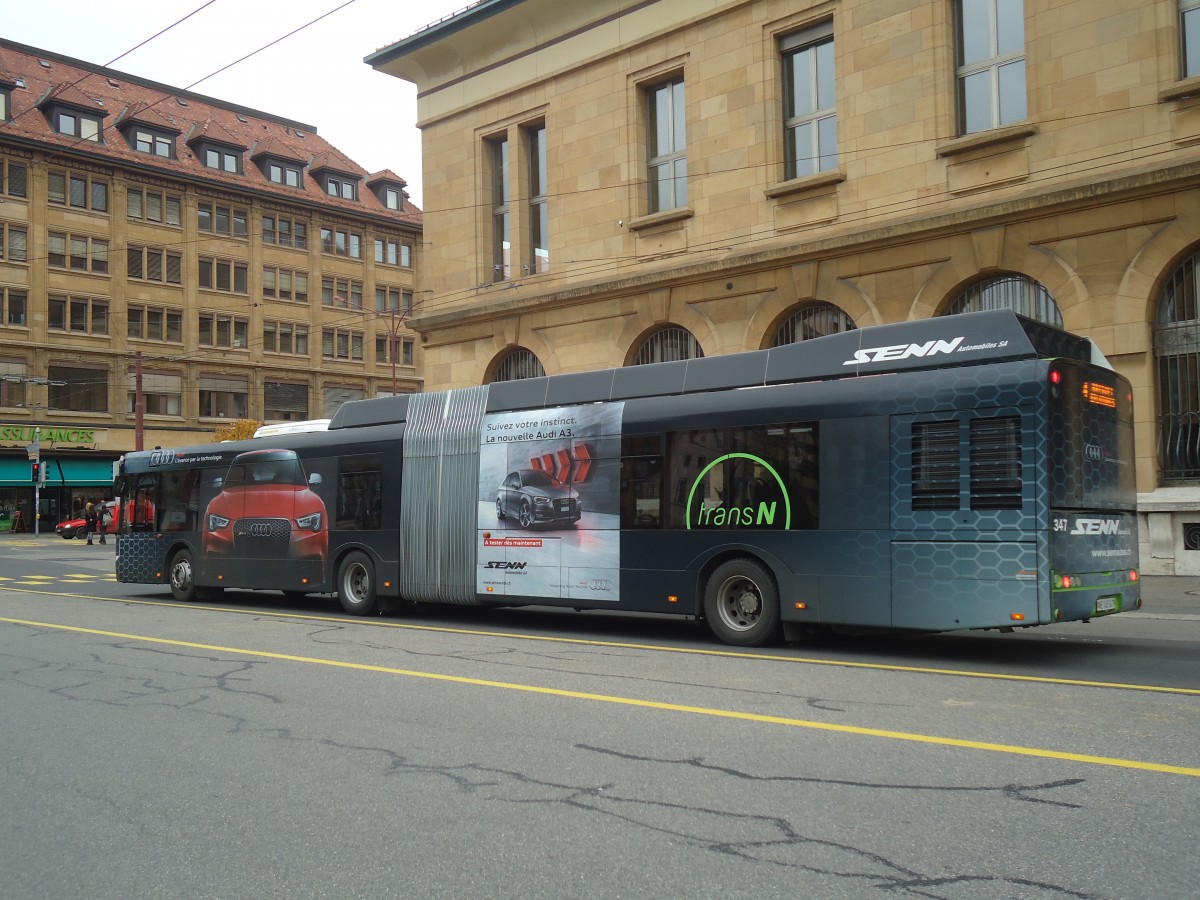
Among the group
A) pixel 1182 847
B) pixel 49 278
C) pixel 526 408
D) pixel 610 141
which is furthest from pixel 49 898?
pixel 49 278

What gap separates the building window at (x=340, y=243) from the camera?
66.8 metres

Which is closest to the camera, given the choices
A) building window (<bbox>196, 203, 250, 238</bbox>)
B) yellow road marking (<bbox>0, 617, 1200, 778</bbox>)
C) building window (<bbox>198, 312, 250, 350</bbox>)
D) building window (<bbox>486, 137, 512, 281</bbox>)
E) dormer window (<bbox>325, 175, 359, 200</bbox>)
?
yellow road marking (<bbox>0, 617, 1200, 778</bbox>)

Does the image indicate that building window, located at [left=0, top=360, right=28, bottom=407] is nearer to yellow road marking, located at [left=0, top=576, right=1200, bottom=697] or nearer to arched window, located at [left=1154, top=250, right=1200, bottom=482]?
yellow road marking, located at [left=0, top=576, right=1200, bottom=697]

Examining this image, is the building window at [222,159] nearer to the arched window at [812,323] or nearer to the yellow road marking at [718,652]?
the arched window at [812,323]

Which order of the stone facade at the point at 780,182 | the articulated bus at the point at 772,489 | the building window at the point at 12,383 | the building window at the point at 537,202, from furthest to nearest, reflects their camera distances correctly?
1. the building window at the point at 12,383
2. the building window at the point at 537,202
3. the stone facade at the point at 780,182
4. the articulated bus at the point at 772,489

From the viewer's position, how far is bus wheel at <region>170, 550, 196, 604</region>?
65.1 feet

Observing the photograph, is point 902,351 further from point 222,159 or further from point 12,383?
point 222,159

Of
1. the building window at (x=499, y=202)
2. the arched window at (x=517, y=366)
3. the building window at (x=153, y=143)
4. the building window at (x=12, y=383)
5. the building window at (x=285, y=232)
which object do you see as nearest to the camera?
the arched window at (x=517, y=366)

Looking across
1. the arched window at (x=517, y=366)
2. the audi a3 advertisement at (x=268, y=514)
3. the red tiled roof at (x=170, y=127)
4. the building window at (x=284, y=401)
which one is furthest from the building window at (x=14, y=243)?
the audi a3 advertisement at (x=268, y=514)

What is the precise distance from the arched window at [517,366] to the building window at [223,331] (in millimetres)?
38032

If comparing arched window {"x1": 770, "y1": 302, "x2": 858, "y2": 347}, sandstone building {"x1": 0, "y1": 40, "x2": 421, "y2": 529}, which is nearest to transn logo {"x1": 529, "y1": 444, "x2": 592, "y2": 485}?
arched window {"x1": 770, "y1": 302, "x2": 858, "y2": 347}

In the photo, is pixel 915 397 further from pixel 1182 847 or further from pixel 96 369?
pixel 96 369

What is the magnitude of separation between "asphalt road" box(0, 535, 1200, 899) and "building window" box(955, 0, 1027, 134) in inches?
449

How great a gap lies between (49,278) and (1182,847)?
194ft
